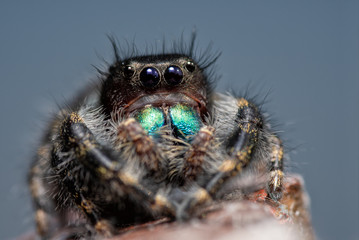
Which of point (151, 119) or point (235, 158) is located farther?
point (151, 119)

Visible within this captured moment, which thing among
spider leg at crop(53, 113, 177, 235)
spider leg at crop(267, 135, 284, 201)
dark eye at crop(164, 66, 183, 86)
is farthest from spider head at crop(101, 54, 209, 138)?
spider leg at crop(267, 135, 284, 201)

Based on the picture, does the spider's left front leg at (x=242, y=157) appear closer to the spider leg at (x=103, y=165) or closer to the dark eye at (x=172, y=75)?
the spider leg at (x=103, y=165)

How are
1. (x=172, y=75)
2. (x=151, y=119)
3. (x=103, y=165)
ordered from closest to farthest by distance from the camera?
1. (x=103, y=165)
2. (x=151, y=119)
3. (x=172, y=75)

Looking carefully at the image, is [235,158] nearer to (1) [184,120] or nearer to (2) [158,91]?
(1) [184,120]

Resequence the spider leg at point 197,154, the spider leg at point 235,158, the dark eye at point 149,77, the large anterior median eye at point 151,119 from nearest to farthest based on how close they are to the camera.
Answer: the spider leg at point 235,158
the spider leg at point 197,154
the large anterior median eye at point 151,119
the dark eye at point 149,77

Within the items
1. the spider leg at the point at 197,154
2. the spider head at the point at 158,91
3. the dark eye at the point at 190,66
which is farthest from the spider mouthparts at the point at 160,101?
the spider leg at the point at 197,154

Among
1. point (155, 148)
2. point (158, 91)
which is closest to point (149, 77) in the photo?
point (158, 91)

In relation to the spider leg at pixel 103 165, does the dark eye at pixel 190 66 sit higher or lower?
higher
